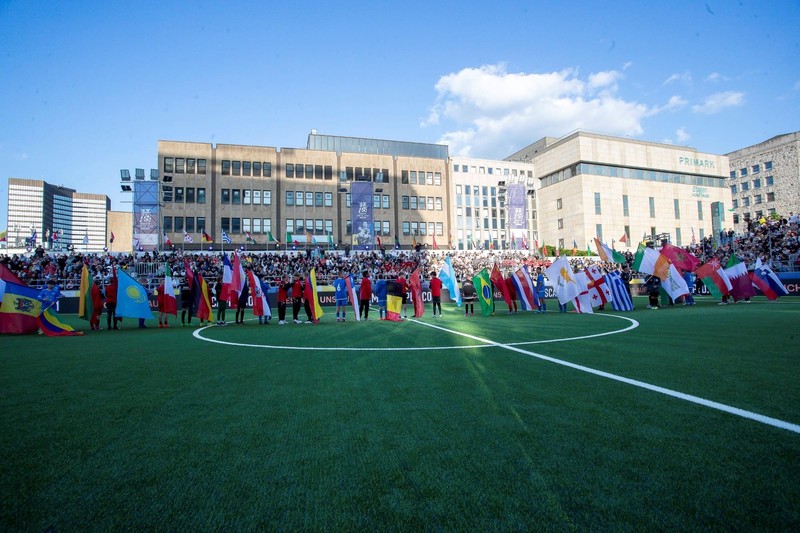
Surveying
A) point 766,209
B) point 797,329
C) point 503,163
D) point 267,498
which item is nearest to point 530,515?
point 267,498

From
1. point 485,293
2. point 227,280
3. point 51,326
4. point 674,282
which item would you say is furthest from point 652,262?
point 51,326

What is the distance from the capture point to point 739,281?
2217 cm

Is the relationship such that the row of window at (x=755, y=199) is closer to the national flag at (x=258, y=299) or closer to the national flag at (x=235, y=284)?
the national flag at (x=258, y=299)

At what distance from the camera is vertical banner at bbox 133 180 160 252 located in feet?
149

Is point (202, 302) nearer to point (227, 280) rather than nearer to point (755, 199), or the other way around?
point (227, 280)

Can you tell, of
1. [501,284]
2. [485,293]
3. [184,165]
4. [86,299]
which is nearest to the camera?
[86,299]

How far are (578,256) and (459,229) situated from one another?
29.9 m

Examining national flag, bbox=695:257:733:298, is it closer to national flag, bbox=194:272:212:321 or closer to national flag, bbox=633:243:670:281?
national flag, bbox=633:243:670:281

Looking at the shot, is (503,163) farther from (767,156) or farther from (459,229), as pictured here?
(767,156)

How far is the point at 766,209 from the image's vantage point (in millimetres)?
85312

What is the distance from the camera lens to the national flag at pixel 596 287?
65.6 feet

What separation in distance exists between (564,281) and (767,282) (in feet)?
41.0

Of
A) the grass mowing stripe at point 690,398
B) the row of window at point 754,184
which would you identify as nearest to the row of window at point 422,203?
the grass mowing stripe at point 690,398

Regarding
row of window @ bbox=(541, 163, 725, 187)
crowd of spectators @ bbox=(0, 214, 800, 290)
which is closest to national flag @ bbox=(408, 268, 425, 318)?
crowd of spectators @ bbox=(0, 214, 800, 290)
